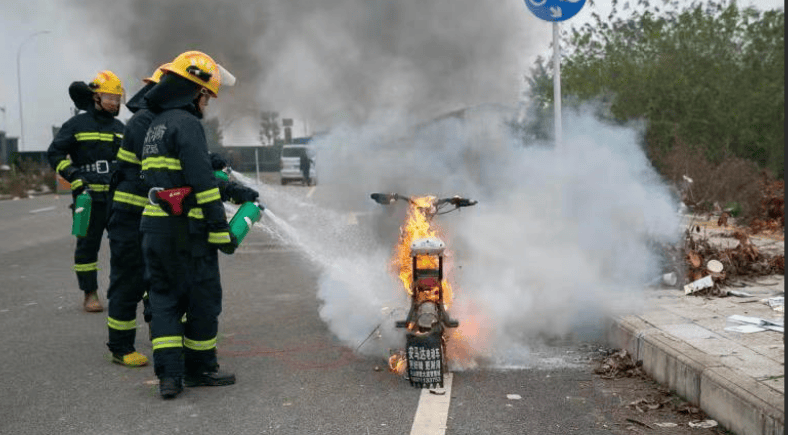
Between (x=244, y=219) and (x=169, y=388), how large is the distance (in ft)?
3.58

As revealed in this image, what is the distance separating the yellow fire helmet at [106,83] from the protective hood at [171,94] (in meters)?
1.97

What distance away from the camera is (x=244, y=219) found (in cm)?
479

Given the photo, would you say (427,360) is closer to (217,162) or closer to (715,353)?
(715,353)

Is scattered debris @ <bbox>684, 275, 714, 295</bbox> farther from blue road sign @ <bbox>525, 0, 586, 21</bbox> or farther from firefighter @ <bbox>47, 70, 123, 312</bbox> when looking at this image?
firefighter @ <bbox>47, 70, 123, 312</bbox>

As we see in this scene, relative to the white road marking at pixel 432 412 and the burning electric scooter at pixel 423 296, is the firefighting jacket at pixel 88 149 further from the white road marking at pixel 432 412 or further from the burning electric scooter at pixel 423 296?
the white road marking at pixel 432 412

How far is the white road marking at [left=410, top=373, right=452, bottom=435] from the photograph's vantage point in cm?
390

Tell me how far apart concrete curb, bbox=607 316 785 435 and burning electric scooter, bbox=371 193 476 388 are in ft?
4.00

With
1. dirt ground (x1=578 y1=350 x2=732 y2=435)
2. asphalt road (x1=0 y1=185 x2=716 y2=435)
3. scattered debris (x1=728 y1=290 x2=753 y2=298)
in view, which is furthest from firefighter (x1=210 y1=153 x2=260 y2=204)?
scattered debris (x1=728 y1=290 x2=753 y2=298)

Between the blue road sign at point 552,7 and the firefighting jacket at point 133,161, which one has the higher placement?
the blue road sign at point 552,7

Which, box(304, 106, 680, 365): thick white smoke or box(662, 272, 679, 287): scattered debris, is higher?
box(304, 106, 680, 365): thick white smoke

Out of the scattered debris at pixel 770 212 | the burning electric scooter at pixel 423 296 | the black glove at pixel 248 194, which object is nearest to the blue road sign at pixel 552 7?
the burning electric scooter at pixel 423 296

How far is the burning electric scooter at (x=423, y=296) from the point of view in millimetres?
4566

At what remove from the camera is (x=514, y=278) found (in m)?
5.99

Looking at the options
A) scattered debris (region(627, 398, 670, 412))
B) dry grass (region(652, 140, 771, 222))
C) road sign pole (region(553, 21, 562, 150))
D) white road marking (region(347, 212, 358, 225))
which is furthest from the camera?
dry grass (region(652, 140, 771, 222))
